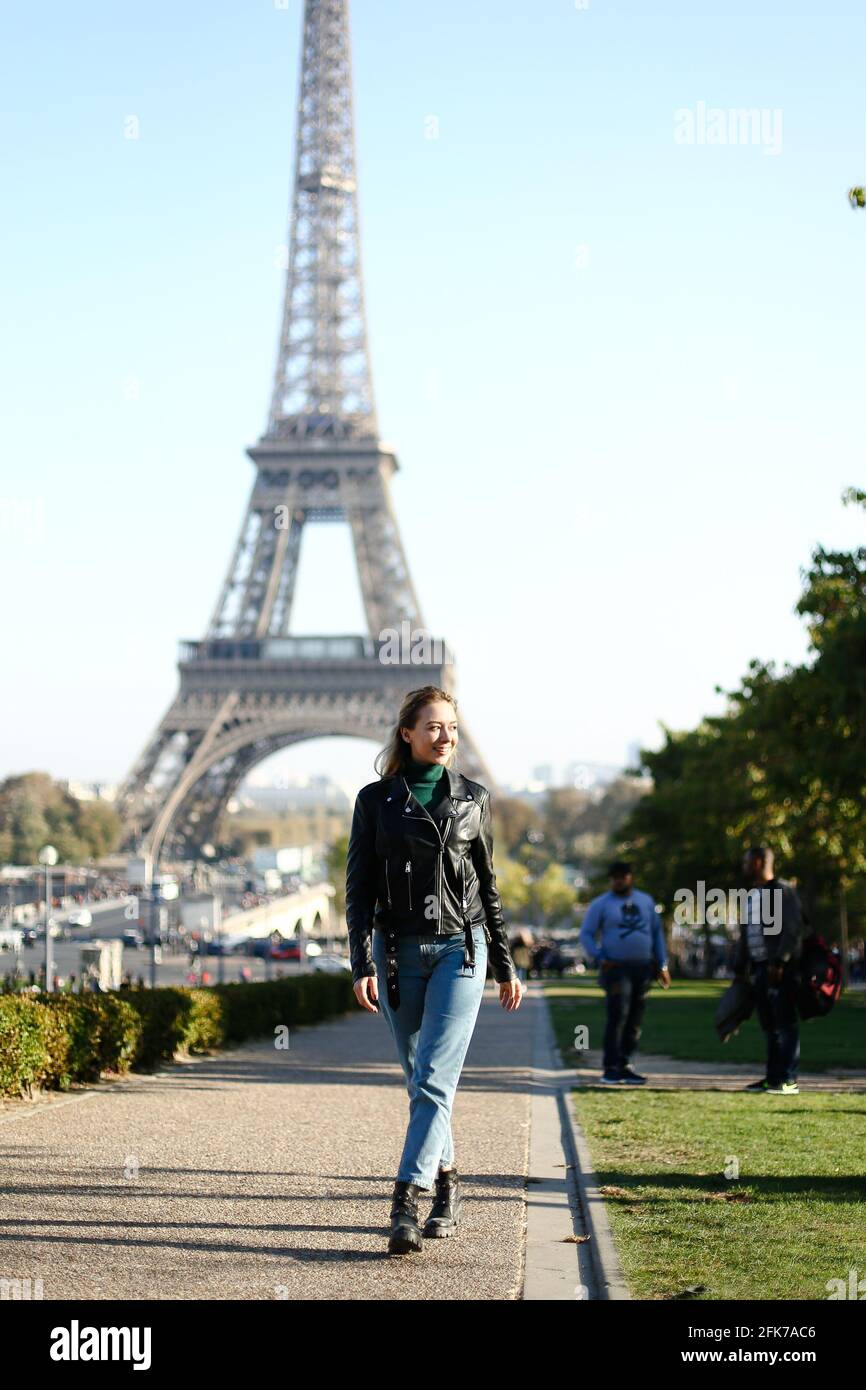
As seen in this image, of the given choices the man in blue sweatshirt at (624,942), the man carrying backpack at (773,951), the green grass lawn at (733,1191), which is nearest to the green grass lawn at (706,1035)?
the man in blue sweatshirt at (624,942)

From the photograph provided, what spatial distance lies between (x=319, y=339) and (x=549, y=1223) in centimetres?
7863

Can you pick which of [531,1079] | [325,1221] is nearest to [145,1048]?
[531,1079]

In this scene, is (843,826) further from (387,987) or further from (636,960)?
(387,987)

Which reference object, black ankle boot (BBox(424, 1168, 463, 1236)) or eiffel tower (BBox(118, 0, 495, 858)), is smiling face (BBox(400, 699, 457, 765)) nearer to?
black ankle boot (BBox(424, 1168, 463, 1236))

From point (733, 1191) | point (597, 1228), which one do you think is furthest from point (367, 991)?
point (733, 1191)

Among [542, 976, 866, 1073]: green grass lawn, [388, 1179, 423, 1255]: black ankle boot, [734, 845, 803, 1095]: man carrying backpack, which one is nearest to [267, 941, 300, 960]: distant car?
[542, 976, 866, 1073]: green grass lawn

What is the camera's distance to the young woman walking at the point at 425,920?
696cm

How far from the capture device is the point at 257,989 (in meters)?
21.0

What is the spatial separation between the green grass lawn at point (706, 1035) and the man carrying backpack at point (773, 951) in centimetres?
236

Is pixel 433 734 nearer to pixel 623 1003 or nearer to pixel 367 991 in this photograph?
pixel 367 991

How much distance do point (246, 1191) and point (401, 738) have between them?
2355 mm

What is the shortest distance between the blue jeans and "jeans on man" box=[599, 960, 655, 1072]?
7002 millimetres

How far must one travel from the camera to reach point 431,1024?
6992 mm
